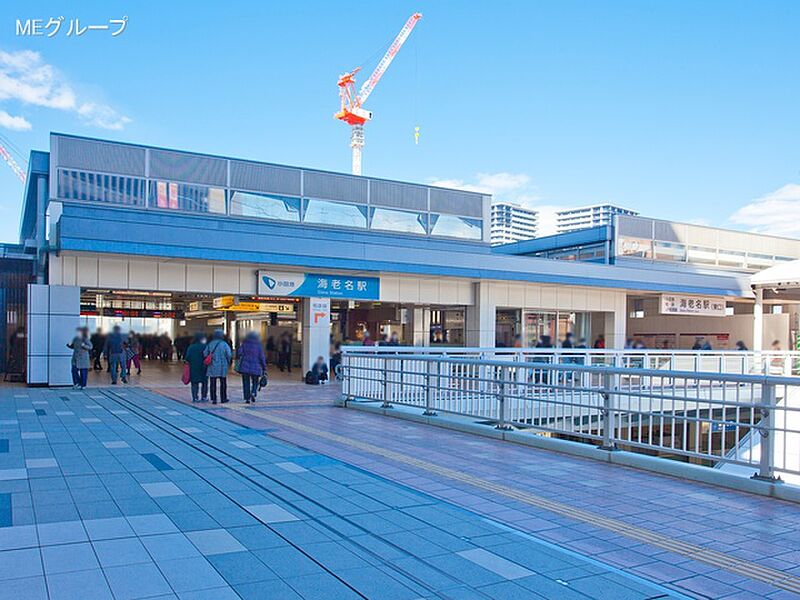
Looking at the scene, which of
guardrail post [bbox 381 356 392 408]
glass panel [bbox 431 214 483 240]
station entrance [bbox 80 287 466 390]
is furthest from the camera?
glass panel [bbox 431 214 483 240]

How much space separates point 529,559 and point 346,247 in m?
16.3

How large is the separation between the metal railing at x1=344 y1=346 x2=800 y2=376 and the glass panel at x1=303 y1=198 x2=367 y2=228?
7.30 metres

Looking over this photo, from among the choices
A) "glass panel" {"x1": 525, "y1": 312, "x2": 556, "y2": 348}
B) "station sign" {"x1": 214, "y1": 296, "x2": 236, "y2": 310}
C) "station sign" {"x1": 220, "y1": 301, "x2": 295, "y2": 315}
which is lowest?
"glass panel" {"x1": 525, "y1": 312, "x2": 556, "y2": 348}

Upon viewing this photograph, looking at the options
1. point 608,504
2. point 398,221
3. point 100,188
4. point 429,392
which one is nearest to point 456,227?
point 398,221

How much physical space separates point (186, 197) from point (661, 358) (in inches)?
588

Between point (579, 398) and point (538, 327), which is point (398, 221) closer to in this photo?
point (538, 327)

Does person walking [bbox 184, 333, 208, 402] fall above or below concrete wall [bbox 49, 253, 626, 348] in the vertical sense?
below

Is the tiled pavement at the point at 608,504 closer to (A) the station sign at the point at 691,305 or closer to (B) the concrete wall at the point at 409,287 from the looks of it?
(B) the concrete wall at the point at 409,287

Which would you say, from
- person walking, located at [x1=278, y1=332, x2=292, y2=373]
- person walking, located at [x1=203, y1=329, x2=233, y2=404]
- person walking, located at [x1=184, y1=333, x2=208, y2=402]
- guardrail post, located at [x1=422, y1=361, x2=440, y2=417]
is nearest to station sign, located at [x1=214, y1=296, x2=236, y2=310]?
person walking, located at [x1=184, y1=333, x2=208, y2=402]

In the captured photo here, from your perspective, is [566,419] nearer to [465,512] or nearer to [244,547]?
[465,512]

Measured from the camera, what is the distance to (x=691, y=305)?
92.2ft

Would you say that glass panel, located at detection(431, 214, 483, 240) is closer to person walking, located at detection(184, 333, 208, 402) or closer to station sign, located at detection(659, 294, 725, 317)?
station sign, located at detection(659, 294, 725, 317)

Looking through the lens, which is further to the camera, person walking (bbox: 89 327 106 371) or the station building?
person walking (bbox: 89 327 106 371)

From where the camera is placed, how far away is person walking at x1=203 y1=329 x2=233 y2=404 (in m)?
14.3
